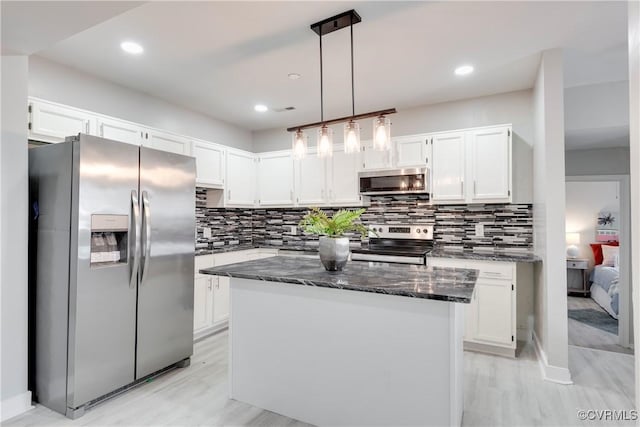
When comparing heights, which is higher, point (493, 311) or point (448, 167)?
point (448, 167)

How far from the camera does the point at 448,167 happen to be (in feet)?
12.6

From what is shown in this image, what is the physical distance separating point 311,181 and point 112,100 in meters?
2.34

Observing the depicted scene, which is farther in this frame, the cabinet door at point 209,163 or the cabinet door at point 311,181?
the cabinet door at point 311,181

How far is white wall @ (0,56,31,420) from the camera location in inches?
91.7

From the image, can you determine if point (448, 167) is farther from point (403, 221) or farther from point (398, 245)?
point (398, 245)

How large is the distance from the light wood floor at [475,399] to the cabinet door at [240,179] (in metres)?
2.02

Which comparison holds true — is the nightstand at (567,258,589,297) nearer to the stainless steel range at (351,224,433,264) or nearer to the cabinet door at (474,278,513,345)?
the stainless steel range at (351,224,433,264)

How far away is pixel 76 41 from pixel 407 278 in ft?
9.62

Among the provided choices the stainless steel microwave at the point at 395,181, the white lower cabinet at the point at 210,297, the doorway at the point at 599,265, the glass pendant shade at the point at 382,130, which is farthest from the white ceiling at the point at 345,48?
the doorway at the point at 599,265

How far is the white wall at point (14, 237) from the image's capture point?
91.7 inches

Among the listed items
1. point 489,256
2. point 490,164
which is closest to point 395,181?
point 490,164

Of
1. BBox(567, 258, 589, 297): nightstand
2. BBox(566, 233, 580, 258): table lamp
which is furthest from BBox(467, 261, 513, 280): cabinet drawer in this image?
BBox(566, 233, 580, 258): table lamp

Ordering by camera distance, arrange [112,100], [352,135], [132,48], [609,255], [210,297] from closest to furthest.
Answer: [352,135]
[132,48]
[112,100]
[210,297]
[609,255]

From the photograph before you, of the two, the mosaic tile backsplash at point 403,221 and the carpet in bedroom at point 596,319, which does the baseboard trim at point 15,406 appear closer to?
the mosaic tile backsplash at point 403,221
